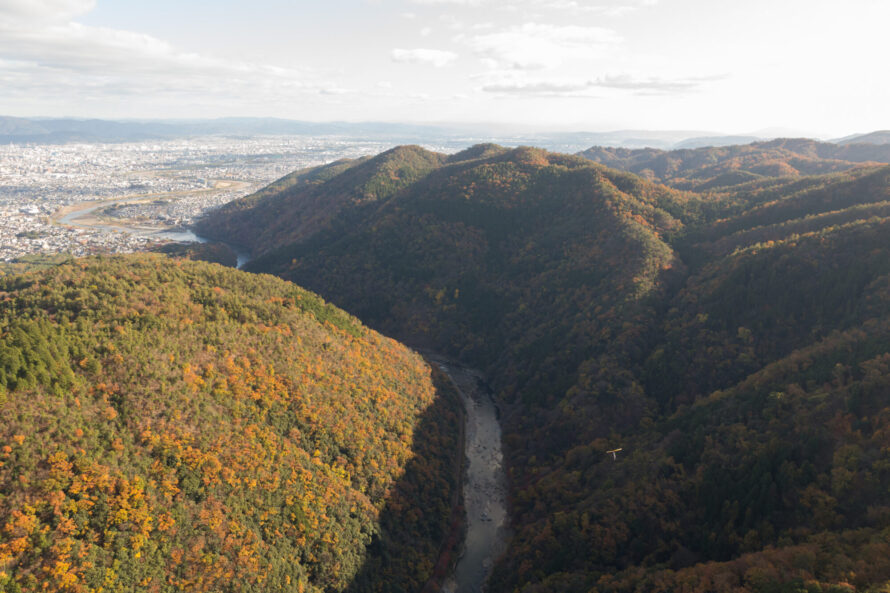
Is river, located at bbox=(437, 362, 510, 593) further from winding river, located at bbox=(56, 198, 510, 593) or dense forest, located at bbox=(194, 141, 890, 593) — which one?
dense forest, located at bbox=(194, 141, 890, 593)

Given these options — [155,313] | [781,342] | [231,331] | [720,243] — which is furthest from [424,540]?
[720,243]

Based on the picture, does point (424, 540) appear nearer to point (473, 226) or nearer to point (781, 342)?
point (781, 342)

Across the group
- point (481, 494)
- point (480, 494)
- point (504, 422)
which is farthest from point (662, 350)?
point (480, 494)

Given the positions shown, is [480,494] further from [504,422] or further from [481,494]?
[504,422]

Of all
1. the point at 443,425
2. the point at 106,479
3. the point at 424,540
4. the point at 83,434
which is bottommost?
the point at 424,540

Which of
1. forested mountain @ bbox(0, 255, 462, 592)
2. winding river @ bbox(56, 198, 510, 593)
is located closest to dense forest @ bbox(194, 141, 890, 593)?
winding river @ bbox(56, 198, 510, 593)

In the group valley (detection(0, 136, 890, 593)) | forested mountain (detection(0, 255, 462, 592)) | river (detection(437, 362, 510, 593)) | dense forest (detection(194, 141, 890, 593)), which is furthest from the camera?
river (detection(437, 362, 510, 593))
